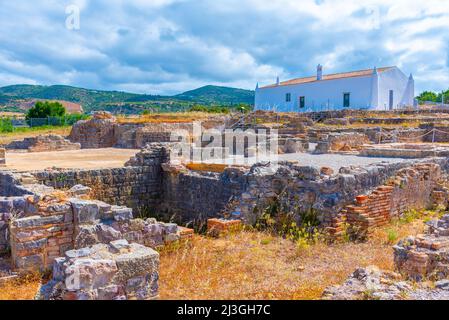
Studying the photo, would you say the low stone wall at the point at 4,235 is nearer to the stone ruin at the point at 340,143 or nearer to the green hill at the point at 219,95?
the stone ruin at the point at 340,143

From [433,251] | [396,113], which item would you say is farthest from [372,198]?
[396,113]

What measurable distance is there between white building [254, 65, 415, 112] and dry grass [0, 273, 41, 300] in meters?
40.6

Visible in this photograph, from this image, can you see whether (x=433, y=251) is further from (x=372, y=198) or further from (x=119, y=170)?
(x=119, y=170)

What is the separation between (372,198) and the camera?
8945 mm

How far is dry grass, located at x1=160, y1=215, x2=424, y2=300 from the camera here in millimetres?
5469

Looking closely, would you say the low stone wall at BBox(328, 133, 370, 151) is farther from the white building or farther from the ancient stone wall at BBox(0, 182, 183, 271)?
the white building

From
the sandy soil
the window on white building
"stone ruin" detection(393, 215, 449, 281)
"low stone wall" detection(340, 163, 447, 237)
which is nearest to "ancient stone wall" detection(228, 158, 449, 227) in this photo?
"low stone wall" detection(340, 163, 447, 237)

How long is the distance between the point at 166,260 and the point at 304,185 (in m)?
3.38

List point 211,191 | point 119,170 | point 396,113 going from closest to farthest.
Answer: point 211,191
point 119,170
point 396,113

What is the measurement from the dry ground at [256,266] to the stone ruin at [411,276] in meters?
0.47

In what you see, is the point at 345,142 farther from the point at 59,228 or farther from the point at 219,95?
the point at 219,95

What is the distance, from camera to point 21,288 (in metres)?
6.11

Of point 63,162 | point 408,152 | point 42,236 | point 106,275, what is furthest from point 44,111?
point 106,275

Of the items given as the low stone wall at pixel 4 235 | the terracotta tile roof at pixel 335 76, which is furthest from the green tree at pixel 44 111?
the low stone wall at pixel 4 235
